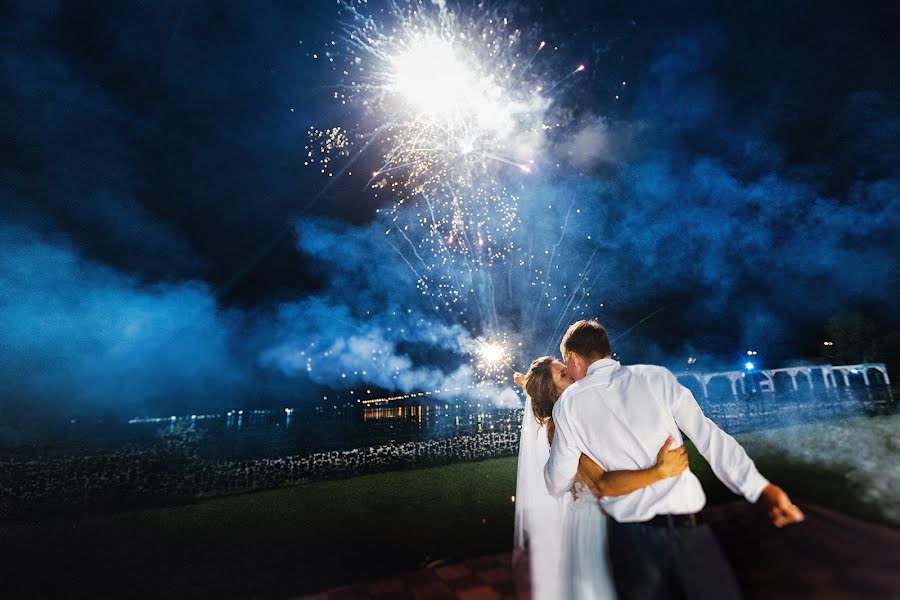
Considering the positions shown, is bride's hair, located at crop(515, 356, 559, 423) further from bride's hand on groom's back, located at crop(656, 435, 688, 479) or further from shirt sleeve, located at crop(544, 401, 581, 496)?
bride's hand on groom's back, located at crop(656, 435, 688, 479)

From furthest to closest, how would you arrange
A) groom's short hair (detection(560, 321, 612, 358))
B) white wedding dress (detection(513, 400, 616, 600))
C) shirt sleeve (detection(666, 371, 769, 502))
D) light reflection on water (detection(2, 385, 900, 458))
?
light reflection on water (detection(2, 385, 900, 458)), white wedding dress (detection(513, 400, 616, 600)), groom's short hair (detection(560, 321, 612, 358)), shirt sleeve (detection(666, 371, 769, 502))

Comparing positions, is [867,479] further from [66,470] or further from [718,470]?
[66,470]

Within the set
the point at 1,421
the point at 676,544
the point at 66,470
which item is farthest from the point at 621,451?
the point at 1,421

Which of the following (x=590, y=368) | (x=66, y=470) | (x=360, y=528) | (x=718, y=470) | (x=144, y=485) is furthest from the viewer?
(x=66, y=470)

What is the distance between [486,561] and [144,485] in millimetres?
11630

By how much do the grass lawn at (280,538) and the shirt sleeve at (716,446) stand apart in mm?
3221

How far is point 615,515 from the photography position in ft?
5.99

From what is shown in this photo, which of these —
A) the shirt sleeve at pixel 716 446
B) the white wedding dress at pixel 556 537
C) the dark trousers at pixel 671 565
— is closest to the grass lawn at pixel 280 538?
the white wedding dress at pixel 556 537

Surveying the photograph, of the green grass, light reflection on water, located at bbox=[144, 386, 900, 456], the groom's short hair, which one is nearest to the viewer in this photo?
the groom's short hair

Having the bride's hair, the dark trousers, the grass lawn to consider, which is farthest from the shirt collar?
the grass lawn

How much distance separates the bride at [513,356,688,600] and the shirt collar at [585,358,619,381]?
0.40 metres

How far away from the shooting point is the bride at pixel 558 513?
193 cm

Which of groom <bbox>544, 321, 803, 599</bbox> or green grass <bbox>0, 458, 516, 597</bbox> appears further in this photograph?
green grass <bbox>0, 458, 516, 597</bbox>

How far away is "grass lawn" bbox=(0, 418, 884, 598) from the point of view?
405 centimetres
